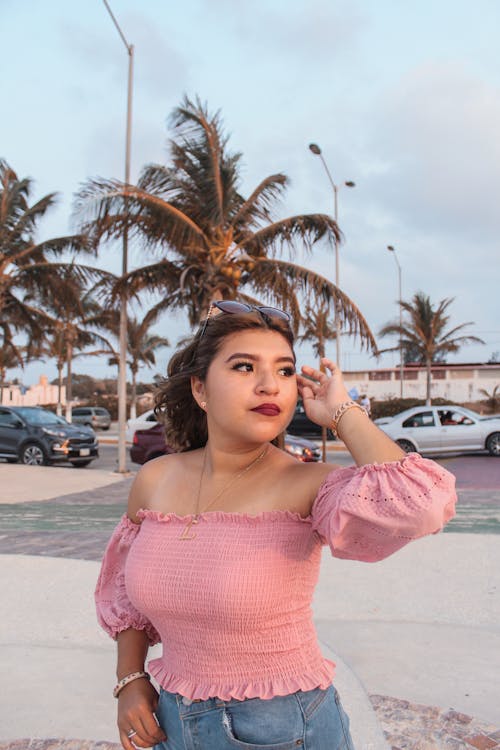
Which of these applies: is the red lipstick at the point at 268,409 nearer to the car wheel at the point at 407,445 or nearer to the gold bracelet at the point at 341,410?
the gold bracelet at the point at 341,410

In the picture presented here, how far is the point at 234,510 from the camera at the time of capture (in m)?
1.66

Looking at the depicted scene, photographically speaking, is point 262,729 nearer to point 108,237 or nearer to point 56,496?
point 56,496

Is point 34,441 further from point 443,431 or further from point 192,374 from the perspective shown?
point 192,374

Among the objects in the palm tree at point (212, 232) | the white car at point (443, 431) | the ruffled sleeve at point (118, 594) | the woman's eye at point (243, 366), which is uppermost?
the palm tree at point (212, 232)

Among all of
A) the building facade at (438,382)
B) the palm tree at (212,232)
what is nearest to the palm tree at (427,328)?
the building facade at (438,382)

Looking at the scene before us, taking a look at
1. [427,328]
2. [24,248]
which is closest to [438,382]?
[427,328]

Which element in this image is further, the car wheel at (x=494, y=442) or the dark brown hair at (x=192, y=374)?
the car wheel at (x=494, y=442)

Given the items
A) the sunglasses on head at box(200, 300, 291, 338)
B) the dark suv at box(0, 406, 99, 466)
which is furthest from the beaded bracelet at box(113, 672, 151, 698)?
the dark suv at box(0, 406, 99, 466)

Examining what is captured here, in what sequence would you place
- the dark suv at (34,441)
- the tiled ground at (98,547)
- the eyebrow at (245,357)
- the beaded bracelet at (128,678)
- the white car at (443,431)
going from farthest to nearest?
the white car at (443,431) < the dark suv at (34,441) < the tiled ground at (98,547) < the beaded bracelet at (128,678) < the eyebrow at (245,357)

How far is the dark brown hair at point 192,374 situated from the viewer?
5.88ft

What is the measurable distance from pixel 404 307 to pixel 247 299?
67.3 ft

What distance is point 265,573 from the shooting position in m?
1.54

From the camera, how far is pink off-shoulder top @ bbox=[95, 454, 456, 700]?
1.46 meters

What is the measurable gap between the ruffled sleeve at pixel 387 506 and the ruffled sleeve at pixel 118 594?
0.64 metres
